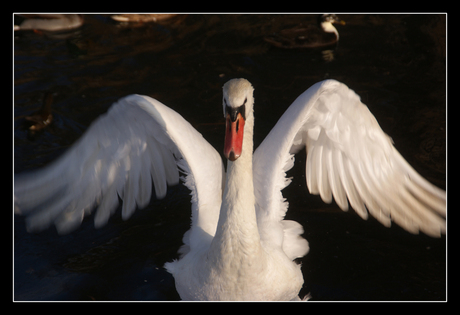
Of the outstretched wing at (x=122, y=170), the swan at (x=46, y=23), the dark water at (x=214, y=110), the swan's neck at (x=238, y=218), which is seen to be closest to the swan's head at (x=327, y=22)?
the dark water at (x=214, y=110)

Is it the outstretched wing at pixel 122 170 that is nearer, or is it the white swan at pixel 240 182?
the white swan at pixel 240 182

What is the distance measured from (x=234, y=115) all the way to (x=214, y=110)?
5.08 m

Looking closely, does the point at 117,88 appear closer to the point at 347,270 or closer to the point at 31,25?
the point at 31,25

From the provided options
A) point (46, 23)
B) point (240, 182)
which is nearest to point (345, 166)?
point (240, 182)

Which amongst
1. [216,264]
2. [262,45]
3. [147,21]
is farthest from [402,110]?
[147,21]

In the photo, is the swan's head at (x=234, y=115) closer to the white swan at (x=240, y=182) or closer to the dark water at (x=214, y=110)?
the white swan at (x=240, y=182)

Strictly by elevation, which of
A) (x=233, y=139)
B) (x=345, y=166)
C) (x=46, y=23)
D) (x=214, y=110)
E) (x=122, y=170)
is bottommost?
(x=214, y=110)

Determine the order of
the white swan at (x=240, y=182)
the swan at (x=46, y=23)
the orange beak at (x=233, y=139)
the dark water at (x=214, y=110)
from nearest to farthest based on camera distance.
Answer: the orange beak at (x=233, y=139) → the white swan at (x=240, y=182) → the dark water at (x=214, y=110) → the swan at (x=46, y=23)

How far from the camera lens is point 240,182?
3.85m

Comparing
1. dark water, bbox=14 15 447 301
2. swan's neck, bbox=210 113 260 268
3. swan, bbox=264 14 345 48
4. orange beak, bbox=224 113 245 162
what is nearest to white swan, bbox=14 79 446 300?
swan's neck, bbox=210 113 260 268

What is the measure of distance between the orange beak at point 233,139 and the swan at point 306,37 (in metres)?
7.38

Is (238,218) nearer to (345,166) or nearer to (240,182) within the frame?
(240,182)

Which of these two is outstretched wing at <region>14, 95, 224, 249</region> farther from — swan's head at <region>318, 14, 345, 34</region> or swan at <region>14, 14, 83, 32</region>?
swan at <region>14, 14, 83, 32</region>

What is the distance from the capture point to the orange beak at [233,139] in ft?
10.8
